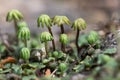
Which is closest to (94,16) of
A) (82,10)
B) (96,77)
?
(82,10)

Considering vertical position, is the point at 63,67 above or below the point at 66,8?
below

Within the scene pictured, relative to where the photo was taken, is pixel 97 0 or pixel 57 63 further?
pixel 97 0

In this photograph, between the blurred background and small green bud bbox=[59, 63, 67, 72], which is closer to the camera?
small green bud bbox=[59, 63, 67, 72]

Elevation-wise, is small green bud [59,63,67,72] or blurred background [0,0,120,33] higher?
blurred background [0,0,120,33]

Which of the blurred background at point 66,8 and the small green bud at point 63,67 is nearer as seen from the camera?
the small green bud at point 63,67

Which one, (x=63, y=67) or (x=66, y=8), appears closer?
(x=63, y=67)

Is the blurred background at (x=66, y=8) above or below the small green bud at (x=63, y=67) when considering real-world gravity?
above

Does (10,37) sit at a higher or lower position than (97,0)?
lower

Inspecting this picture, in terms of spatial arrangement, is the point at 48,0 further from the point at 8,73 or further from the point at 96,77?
the point at 96,77
